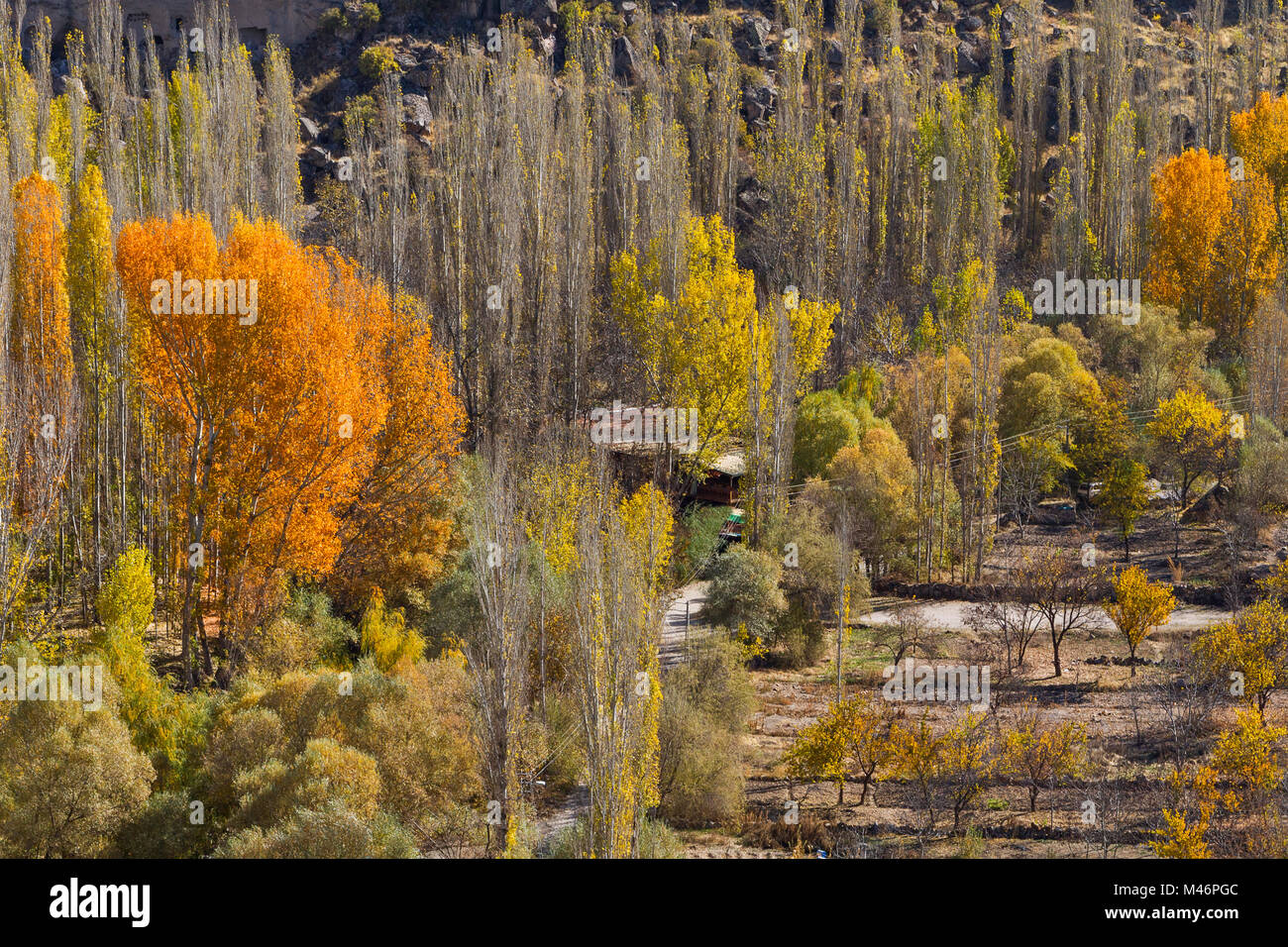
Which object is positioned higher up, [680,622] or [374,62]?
[374,62]

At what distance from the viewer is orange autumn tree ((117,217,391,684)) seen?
835 inches

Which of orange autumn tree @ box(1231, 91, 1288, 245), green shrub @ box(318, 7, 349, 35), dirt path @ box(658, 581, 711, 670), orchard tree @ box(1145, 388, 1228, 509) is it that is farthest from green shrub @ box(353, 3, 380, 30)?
orchard tree @ box(1145, 388, 1228, 509)

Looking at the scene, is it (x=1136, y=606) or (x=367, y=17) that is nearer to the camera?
(x=1136, y=606)

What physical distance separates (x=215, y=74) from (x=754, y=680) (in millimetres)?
22809

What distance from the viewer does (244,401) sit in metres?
21.9

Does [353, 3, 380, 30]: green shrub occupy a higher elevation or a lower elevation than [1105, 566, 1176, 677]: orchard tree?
higher

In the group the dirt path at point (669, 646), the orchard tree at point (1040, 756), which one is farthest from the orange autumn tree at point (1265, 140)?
the orchard tree at point (1040, 756)

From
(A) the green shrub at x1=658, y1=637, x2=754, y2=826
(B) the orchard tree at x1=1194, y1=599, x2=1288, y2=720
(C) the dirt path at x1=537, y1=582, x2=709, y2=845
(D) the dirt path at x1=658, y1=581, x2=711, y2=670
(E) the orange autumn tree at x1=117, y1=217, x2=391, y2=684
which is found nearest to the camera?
(C) the dirt path at x1=537, y1=582, x2=709, y2=845

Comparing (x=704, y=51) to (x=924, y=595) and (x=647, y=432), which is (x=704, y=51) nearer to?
(x=647, y=432)

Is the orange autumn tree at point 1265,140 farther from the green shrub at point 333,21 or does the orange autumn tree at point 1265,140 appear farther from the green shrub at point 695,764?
the green shrub at point 333,21

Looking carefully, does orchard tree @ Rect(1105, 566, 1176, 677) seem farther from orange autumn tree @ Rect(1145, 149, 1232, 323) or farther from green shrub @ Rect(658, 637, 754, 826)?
orange autumn tree @ Rect(1145, 149, 1232, 323)

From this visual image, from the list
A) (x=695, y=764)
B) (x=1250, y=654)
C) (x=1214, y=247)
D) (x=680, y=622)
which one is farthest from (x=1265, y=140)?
(x=695, y=764)

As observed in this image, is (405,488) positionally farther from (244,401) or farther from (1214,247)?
(1214,247)

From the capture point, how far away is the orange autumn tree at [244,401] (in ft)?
69.6
